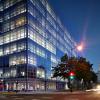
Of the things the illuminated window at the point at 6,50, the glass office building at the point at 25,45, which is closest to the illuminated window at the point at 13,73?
the glass office building at the point at 25,45

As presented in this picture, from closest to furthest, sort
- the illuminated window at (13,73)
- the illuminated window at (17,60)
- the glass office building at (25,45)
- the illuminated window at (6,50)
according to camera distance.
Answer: the illuminated window at (17,60), the glass office building at (25,45), the illuminated window at (13,73), the illuminated window at (6,50)

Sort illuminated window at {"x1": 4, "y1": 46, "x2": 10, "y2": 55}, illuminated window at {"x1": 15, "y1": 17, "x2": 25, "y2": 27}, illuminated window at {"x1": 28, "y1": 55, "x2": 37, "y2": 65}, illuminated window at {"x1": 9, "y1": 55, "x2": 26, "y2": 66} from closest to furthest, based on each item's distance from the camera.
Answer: illuminated window at {"x1": 9, "y1": 55, "x2": 26, "y2": 66} → illuminated window at {"x1": 28, "y1": 55, "x2": 37, "y2": 65} → illuminated window at {"x1": 15, "y1": 17, "x2": 25, "y2": 27} → illuminated window at {"x1": 4, "y1": 46, "x2": 10, "y2": 55}

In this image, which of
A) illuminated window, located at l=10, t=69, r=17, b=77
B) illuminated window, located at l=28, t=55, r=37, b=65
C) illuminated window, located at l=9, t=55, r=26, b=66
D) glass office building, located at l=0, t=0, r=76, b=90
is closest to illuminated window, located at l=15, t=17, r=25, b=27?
glass office building, located at l=0, t=0, r=76, b=90

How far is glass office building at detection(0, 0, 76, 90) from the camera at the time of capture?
85.3 m

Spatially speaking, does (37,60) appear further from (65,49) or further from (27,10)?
(65,49)

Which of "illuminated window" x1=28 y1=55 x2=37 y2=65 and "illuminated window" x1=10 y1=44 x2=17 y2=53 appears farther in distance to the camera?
"illuminated window" x1=10 y1=44 x2=17 y2=53

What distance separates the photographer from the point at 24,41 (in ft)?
282

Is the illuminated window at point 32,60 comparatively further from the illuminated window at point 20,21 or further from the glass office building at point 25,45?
the illuminated window at point 20,21

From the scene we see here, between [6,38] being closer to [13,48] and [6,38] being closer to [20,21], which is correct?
[13,48]

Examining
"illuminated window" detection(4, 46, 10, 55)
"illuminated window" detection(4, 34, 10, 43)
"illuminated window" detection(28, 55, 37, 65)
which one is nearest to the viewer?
"illuminated window" detection(28, 55, 37, 65)

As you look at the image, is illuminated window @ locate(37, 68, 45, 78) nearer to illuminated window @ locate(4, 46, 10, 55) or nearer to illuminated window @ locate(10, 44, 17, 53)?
illuminated window @ locate(10, 44, 17, 53)

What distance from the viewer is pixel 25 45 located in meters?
84.9

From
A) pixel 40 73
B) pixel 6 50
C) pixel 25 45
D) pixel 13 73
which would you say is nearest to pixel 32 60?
pixel 25 45

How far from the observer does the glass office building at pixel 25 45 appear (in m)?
85.3
